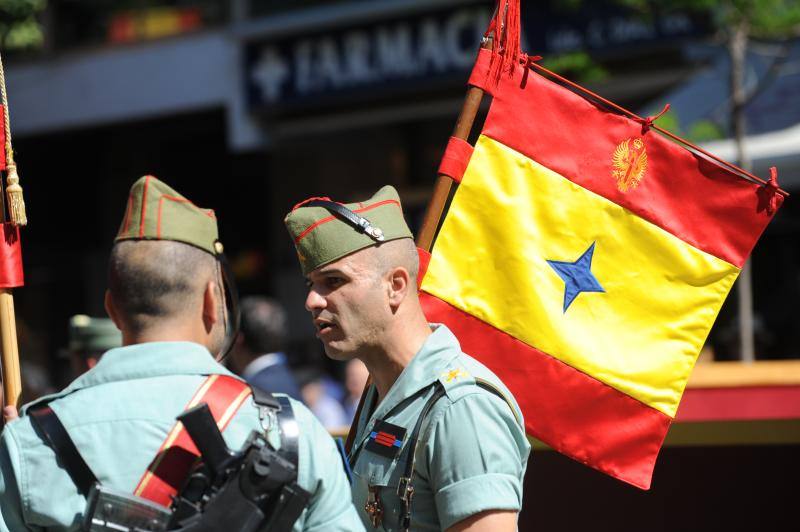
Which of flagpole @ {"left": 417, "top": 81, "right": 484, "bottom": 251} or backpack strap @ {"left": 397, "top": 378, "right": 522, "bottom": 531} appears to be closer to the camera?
backpack strap @ {"left": 397, "top": 378, "right": 522, "bottom": 531}

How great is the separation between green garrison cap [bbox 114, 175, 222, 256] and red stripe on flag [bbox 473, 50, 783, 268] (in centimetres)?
123

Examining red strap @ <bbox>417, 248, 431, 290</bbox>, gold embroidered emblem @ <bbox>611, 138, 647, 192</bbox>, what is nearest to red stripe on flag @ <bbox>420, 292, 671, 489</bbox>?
red strap @ <bbox>417, 248, 431, 290</bbox>

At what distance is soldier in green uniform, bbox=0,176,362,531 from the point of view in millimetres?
1902

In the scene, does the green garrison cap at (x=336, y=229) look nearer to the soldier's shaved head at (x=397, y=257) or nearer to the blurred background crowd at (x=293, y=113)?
the soldier's shaved head at (x=397, y=257)

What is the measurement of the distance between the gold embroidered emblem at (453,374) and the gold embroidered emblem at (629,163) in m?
0.96

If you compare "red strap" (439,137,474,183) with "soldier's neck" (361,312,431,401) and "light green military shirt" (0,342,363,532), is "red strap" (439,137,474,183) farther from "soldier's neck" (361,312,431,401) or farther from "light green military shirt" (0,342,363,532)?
"light green military shirt" (0,342,363,532)

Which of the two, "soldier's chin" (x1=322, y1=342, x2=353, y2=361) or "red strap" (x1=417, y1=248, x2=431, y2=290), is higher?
"red strap" (x1=417, y1=248, x2=431, y2=290)

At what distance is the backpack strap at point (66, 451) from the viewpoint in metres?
1.89

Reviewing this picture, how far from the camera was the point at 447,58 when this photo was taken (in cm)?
1073

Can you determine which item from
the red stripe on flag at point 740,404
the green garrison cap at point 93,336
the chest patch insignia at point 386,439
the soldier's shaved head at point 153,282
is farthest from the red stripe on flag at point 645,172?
the green garrison cap at point 93,336

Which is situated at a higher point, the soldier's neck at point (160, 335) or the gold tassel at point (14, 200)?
the gold tassel at point (14, 200)

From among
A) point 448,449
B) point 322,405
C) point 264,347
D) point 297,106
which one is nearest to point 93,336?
point 264,347

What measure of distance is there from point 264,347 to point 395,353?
2845 mm

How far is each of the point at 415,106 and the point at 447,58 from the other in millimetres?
780
